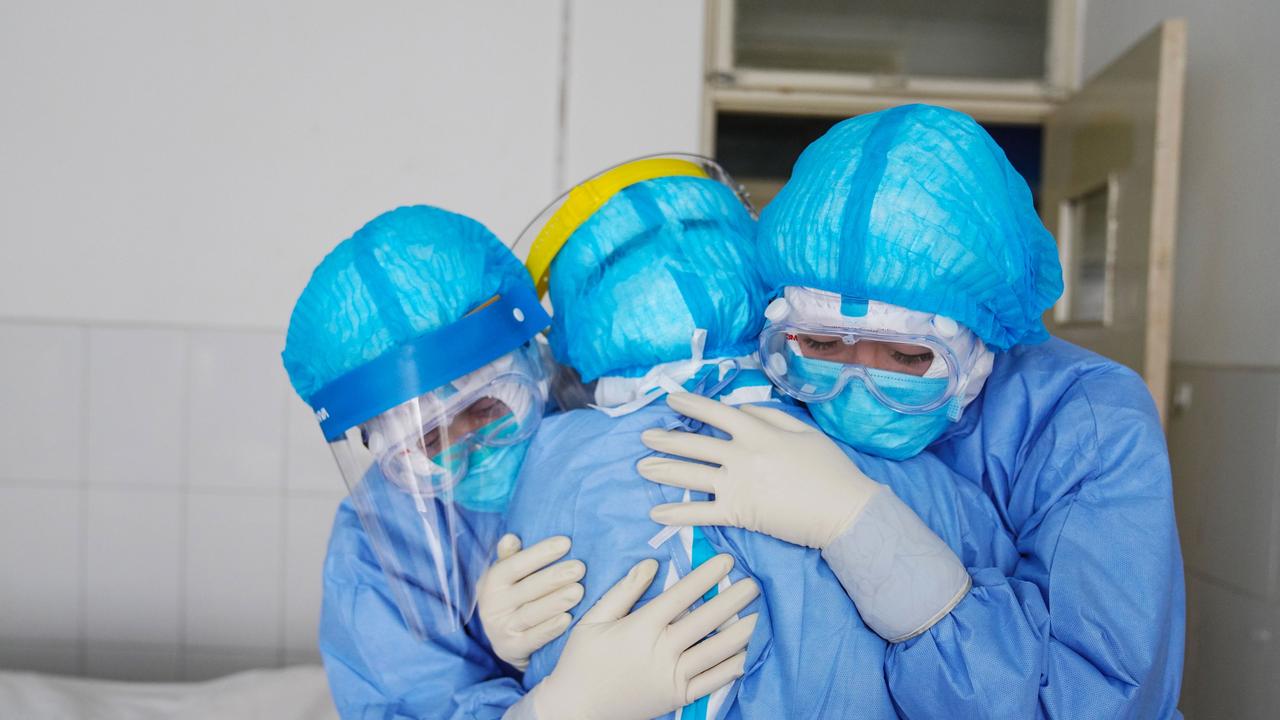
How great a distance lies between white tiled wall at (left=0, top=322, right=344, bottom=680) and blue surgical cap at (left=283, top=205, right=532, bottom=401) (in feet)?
4.53

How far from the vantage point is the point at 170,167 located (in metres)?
2.38

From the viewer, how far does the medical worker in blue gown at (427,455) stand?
1.09m

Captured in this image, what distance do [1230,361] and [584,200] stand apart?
1.52m

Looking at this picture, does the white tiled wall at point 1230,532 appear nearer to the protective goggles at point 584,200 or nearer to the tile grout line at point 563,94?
the protective goggles at point 584,200

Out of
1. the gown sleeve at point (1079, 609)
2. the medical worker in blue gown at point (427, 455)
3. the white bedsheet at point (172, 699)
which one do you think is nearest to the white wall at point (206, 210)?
the white bedsheet at point (172, 699)

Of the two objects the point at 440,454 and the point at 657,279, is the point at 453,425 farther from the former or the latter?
the point at 657,279

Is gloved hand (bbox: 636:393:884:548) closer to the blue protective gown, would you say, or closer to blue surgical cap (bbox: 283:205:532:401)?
the blue protective gown

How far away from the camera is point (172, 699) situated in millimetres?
1948

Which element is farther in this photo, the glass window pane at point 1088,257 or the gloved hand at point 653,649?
the glass window pane at point 1088,257

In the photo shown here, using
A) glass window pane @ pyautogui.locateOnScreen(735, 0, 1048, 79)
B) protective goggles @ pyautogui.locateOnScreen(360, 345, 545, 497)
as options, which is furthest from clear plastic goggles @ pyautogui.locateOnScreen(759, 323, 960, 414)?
glass window pane @ pyautogui.locateOnScreen(735, 0, 1048, 79)

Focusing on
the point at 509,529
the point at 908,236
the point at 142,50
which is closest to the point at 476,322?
the point at 509,529

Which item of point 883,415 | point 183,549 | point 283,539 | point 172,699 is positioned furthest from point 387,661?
point 183,549

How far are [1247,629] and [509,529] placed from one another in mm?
1568

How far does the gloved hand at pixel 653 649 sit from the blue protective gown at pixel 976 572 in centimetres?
3
